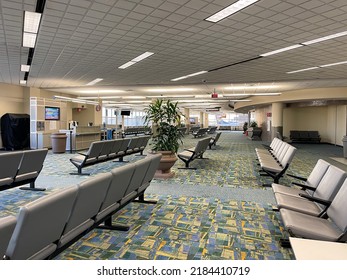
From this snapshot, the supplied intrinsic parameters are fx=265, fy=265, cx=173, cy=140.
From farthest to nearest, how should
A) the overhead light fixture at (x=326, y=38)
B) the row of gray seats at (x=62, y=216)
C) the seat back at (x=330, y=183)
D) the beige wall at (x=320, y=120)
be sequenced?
the beige wall at (x=320, y=120) → the overhead light fixture at (x=326, y=38) → the seat back at (x=330, y=183) → the row of gray seats at (x=62, y=216)

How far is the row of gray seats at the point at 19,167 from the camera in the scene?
398cm

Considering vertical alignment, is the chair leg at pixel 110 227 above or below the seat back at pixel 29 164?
below

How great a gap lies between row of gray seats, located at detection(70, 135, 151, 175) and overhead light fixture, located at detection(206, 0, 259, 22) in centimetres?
375

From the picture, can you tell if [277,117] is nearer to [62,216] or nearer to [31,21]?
[31,21]

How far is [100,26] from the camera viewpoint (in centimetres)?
505

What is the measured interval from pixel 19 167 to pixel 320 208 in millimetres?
4372

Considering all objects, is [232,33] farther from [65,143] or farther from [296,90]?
[296,90]

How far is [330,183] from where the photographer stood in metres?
2.96

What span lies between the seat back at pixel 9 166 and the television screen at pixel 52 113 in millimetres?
8856

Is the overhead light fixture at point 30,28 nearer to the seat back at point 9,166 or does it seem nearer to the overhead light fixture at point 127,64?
the seat back at point 9,166

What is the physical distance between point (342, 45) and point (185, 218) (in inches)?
219

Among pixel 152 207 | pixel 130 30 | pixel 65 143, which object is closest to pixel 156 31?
pixel 130 30

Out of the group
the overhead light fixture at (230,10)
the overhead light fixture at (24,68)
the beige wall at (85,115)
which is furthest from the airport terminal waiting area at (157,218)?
the beige wall at (85,115)

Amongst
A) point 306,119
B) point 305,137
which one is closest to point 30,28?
point 305,137
